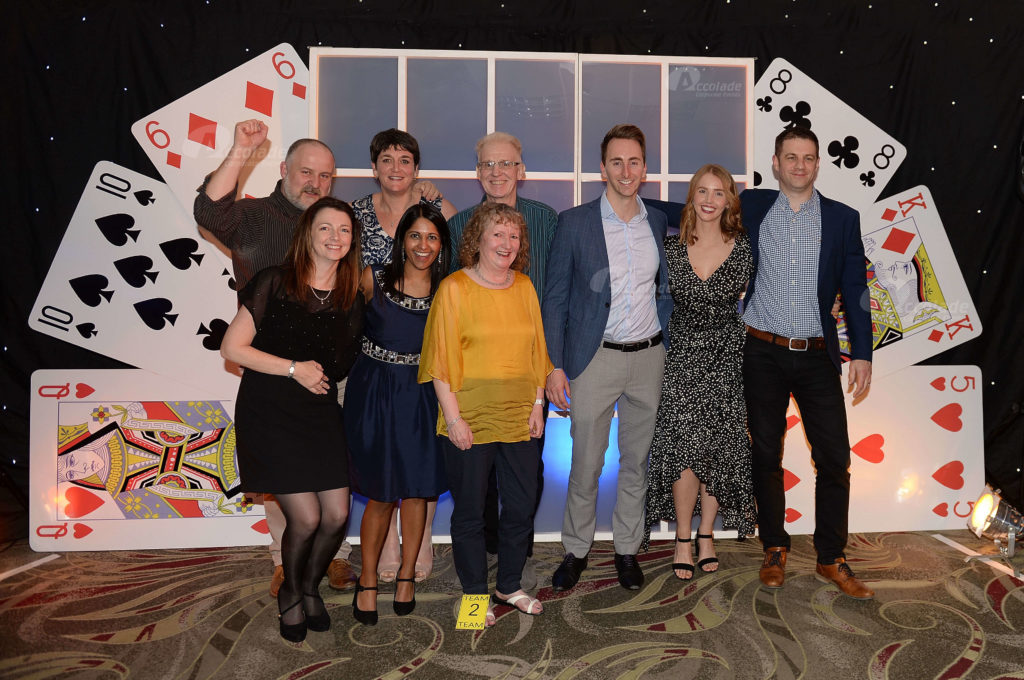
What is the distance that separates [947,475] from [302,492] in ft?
10.8

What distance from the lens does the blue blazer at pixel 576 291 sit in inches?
124

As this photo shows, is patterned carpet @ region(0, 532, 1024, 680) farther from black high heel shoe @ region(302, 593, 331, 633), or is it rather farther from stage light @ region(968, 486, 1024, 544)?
stage light @ region(968, 486, 1024, 544)

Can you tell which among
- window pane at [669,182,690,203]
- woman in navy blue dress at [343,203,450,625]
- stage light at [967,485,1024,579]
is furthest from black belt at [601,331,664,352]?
stage light at [967,485,1024,579]

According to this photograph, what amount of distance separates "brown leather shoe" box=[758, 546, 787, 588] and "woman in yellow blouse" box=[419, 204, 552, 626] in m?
1.10

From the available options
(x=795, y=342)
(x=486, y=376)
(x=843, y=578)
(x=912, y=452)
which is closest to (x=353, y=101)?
(x=486, y=376)

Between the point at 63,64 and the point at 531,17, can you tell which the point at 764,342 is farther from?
the point at 63,64

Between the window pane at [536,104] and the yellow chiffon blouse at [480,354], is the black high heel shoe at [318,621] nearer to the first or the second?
the yellow chiffon blouse at [480,354]

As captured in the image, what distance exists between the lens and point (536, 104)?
3963 mm

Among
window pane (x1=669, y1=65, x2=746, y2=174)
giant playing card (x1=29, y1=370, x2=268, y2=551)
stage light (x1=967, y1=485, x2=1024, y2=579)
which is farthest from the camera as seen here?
window pane (x1=669, y1=65, x2=746, y2=174)

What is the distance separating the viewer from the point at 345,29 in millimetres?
3932

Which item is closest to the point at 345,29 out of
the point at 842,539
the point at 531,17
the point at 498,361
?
the point at 531,17

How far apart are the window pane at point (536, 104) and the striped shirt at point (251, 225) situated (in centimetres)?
124

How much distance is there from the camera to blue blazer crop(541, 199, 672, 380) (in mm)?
3148

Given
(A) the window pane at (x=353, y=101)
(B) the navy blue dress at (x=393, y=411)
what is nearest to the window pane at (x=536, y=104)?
(A) the window pane at (x=353, y=101)
